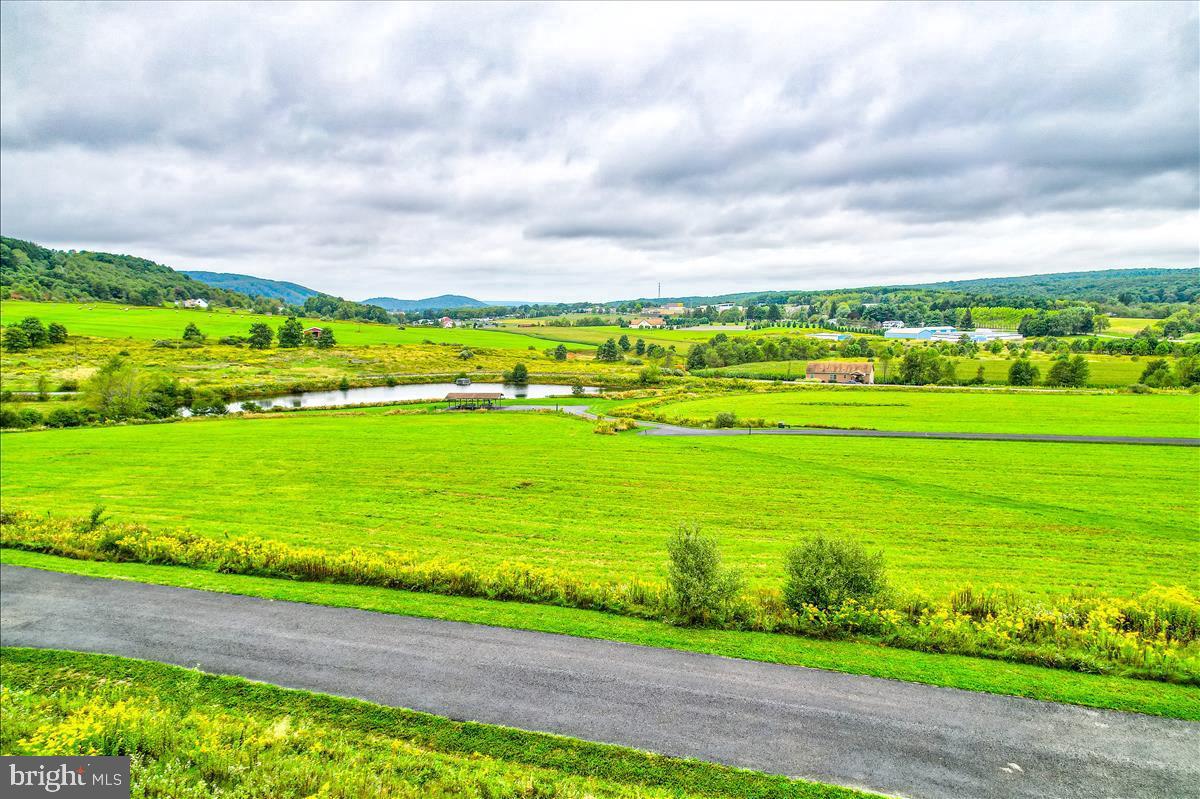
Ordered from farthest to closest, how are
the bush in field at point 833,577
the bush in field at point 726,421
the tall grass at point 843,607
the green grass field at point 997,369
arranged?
the green grass field at point 997,369 < the bush in field at point 726,421 < the bush in field at point 833,577 < the tall grass at point 843,607

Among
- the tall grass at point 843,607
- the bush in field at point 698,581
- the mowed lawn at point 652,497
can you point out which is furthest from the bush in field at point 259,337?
the bush in field at point 698,581

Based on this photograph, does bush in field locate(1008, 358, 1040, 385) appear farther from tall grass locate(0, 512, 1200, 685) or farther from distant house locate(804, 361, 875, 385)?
tall grass locate(0, 512, 1200, 685)

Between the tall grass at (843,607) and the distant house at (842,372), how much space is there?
90409 mm

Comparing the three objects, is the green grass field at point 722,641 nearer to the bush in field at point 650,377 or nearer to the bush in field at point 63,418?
the bush in field at point 63,418

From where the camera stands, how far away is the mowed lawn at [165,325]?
123500 mm

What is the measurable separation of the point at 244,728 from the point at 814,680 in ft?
37.2

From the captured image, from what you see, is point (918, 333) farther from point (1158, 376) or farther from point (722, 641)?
point (722, 641)

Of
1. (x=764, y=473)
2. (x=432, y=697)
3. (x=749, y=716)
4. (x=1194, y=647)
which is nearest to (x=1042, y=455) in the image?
(x=764, y=473)

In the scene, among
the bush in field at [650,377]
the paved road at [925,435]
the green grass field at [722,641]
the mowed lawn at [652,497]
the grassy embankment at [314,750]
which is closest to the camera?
the grassy embankment at [314,750]

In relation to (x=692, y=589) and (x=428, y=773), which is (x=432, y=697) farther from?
(x=692, y=589)

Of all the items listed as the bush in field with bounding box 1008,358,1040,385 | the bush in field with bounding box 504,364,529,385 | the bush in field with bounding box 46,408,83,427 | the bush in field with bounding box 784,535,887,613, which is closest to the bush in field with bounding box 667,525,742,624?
the bush in field with bounding box 784,535,887,613

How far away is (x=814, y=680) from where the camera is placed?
11477 mm

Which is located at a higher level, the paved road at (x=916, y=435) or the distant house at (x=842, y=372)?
the distant house at (x=842, y=372)

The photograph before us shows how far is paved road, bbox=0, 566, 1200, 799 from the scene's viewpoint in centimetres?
909
